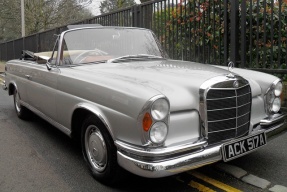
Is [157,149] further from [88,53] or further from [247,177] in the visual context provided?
[88,53]

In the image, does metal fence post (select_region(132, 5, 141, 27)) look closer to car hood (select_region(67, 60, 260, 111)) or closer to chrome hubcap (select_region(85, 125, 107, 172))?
car hood (select_region(67, 60, 260, 111))

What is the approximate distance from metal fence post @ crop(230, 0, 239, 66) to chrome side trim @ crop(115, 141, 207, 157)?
3.79 meters

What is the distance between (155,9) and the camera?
796cm

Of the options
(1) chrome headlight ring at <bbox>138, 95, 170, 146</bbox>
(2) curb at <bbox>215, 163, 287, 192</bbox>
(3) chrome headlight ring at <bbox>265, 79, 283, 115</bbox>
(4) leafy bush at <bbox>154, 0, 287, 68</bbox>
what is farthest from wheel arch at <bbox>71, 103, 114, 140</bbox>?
(4) leafy bush at <bbox>154, 0, 287, 68</bbox>

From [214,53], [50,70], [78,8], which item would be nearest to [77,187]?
[50,70]

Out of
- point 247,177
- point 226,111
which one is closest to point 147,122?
point 226,111

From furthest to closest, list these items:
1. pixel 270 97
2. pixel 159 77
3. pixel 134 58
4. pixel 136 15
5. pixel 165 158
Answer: pixel 136 15
pixel 134 58
pixel 270 97
pixel 159 77
pixel 165 158

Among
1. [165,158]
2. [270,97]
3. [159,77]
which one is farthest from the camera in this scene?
[270,97]

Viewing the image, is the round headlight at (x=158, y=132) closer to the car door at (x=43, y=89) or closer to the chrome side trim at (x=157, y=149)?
the chrome side trim at (x=157, y=149)

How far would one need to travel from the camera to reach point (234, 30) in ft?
20.4

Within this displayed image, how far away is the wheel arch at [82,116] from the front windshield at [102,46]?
0.76 m

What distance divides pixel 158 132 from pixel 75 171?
143 centimetres

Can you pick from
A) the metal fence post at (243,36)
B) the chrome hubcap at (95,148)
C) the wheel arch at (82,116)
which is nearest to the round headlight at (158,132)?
the wheel arch at (82,116)

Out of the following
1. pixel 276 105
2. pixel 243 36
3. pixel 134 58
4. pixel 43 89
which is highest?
pixel 243 36
